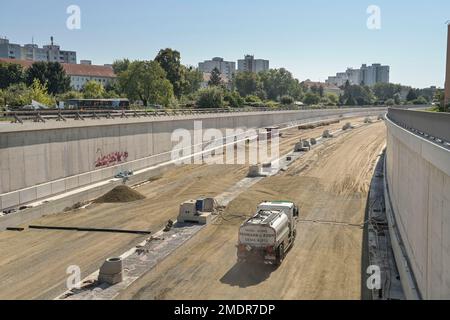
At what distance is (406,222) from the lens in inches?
824

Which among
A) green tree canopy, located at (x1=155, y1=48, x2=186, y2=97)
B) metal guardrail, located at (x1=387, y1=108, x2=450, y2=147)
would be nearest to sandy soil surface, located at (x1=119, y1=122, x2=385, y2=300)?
metal guardrail, located at (x1=387, y1=108, x2=450, y2=147)

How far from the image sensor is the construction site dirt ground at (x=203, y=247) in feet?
64.3

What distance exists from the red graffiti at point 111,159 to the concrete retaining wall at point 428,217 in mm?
27430

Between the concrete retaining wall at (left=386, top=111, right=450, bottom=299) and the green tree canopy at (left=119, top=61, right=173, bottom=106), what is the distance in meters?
73.0

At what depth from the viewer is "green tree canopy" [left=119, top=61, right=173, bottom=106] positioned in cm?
8994

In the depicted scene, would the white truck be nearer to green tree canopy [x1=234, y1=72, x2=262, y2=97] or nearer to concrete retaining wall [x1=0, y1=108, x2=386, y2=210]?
concrete retaining wall [x1=0, y1=108, x2=386, y2=210]

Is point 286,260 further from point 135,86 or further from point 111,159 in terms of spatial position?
point 135,86

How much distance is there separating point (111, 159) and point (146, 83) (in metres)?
49.3

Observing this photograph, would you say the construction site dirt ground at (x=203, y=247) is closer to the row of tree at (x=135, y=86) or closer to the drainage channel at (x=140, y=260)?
the drainage channel at (x=140, y=260)

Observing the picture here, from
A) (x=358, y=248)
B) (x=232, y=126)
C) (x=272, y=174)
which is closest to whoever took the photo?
(x=358, y=248)

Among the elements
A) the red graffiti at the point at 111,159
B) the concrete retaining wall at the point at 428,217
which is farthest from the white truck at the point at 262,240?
the red graffiti at the point at 111,159

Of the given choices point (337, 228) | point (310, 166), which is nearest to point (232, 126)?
point (310, 166)
